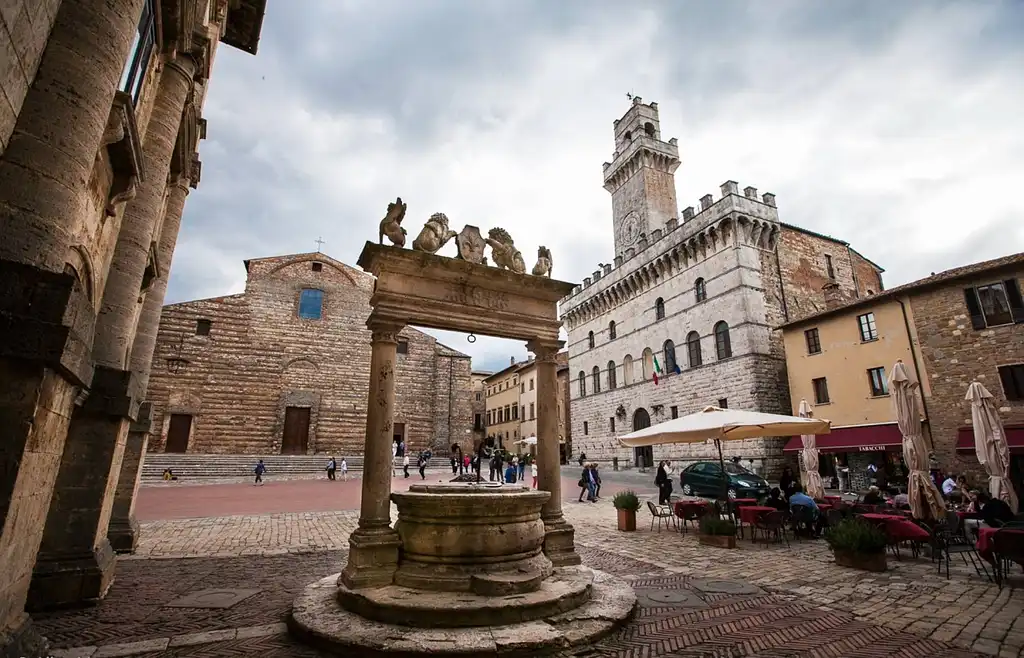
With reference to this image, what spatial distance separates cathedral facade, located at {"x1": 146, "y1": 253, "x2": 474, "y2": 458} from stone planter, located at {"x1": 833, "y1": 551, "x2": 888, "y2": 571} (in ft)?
73.6

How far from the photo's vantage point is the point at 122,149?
4.83 meters

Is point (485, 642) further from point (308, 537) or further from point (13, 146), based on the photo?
point (308, 537)

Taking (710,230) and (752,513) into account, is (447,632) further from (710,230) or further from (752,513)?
(710,230)

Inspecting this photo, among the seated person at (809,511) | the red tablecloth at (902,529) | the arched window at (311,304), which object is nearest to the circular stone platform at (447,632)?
the red tablecloth at (902,529)

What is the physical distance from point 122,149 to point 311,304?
2734 centimetres

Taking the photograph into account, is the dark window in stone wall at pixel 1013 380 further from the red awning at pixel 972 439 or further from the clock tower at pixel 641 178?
the clock tower at pixel 641 178

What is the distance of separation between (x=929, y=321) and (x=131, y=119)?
2327 centimetres

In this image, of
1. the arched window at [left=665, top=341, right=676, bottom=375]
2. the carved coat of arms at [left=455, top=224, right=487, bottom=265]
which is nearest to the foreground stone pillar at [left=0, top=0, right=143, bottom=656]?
the carved coat of arms at [left=455, top=224, right=487, bottom=265]

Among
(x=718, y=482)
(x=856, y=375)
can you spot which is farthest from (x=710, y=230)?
(x=718, y=482)

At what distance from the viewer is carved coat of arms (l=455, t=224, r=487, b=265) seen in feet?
21.7

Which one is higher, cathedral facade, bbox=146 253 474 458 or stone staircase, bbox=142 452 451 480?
cathedral facade, bbox=146 253 474 458

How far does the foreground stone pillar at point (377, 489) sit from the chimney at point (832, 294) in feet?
90.6

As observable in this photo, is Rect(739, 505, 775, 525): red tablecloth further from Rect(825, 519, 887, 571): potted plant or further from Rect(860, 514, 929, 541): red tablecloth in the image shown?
Rect(825, 519, 887, 571): potted plant

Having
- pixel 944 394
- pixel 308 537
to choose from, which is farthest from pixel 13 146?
pixel 944 394
